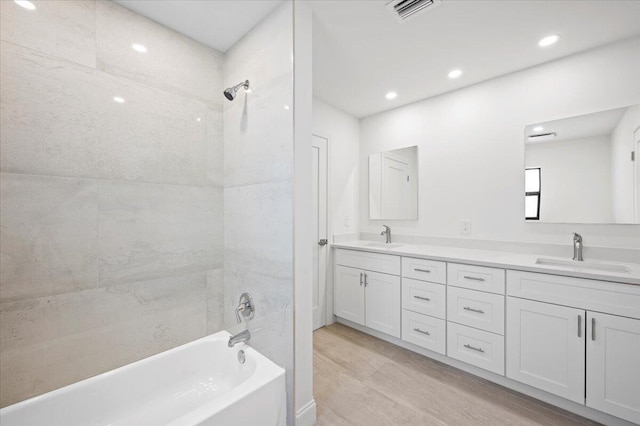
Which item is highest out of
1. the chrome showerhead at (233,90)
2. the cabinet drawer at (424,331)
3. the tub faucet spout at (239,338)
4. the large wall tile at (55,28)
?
the large wall tile at (55,28)

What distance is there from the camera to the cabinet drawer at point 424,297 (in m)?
2.16

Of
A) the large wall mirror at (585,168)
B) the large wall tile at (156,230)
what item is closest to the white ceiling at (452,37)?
the large wall mirror at (585,168)

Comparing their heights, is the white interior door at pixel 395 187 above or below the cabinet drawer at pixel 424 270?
above

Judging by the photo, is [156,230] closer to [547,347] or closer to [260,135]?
[260,135]

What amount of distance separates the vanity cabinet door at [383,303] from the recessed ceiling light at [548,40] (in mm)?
2133

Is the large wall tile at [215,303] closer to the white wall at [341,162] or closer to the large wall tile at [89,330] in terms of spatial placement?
the large wall tile at [89,330]

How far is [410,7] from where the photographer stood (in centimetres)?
156

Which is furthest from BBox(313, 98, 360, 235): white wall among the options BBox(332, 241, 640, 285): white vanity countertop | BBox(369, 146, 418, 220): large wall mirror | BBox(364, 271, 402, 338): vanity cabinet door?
BBox(364, 271, 402, 338): vanity cabinet door

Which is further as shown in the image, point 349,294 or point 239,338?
point 349,294

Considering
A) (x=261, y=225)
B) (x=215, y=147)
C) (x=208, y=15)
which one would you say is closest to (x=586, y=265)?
(x=261, y=225)

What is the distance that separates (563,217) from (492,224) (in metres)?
0.48

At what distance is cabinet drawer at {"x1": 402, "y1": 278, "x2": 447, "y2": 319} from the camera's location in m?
2.16

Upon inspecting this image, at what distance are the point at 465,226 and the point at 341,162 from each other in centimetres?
154

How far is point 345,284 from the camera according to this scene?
2.89 meters
